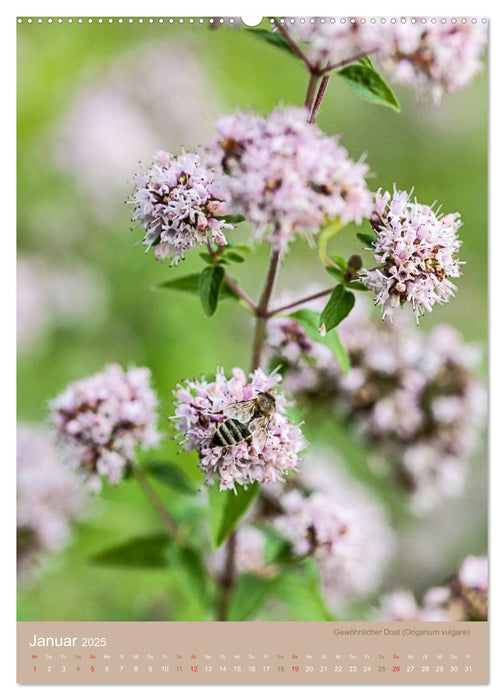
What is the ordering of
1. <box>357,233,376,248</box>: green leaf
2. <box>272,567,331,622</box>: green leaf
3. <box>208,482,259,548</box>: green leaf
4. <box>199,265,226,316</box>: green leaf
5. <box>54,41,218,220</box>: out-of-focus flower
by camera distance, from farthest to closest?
<box>54,41,218,220</box>: out-of-focus flower, <box>272,567,331,622</box>: green leaf, <box>208,482,259,548</box>: green leaf, <box>199,265,226,316</box>: green leaf, <box>357,233,376,248</box>: green leaf

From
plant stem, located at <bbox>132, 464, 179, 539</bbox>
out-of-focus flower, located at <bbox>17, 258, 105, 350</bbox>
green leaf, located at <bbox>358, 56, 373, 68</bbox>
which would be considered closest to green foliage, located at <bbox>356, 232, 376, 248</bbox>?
green leaf, located at <bbox>358, 56, 373, 68</bbox>

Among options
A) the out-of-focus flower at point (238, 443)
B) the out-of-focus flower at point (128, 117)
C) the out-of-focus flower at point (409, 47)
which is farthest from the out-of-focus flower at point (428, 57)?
the out-of-focus flower at point (128, 117)

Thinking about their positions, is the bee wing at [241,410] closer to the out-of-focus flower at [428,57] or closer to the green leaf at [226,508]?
the green leaf at [226,508]

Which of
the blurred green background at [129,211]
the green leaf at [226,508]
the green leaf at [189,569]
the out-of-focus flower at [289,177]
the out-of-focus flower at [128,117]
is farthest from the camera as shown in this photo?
the out-of-focus flower at [128,117]

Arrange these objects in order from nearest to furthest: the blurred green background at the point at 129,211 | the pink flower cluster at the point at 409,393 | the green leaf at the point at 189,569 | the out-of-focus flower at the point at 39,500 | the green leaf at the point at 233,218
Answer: the green leaf at the point at 233,218, the green leaf at the point at 189,569, the pink flower cluster at the point at 409,393, the out-of-focus flower at the point at 39,500, the blurred green background at the point at 129,211

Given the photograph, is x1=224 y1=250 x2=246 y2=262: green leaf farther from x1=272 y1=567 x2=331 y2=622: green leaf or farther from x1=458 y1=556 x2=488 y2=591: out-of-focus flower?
x1=458 y1=556 x2=488 y2=591: out-of-focus flower

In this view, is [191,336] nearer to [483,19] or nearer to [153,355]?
[153,355]

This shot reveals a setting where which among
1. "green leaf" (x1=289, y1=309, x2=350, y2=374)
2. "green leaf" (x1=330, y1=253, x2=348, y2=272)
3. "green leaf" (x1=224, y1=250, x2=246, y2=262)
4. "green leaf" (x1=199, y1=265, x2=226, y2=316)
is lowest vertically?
"green leaf" (x1=289, y1=309, x2=350, y2=374)
